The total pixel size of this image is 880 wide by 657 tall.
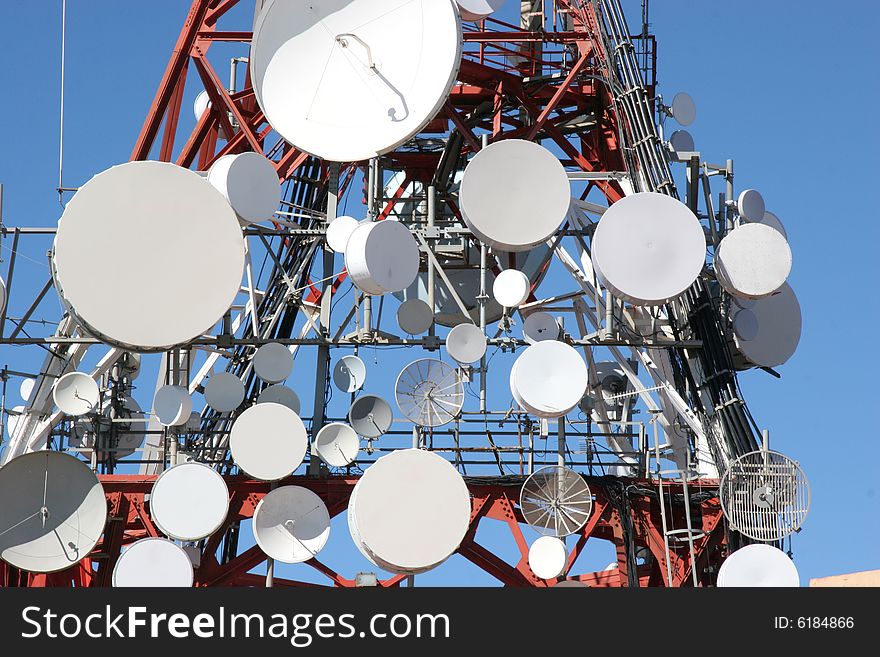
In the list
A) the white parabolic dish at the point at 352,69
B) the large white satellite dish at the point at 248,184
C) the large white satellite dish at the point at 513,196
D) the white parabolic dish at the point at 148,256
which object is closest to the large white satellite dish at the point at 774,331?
the large white satellite dish at the point at 513,196

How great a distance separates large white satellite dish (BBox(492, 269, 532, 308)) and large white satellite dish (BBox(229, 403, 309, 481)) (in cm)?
547

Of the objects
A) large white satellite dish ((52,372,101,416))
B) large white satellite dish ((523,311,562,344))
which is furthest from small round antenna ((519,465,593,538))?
large white satellite dish ((52,372,101,416))

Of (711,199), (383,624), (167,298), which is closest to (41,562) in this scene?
(167,298)

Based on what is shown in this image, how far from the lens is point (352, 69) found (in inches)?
1372

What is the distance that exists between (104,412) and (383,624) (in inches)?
921

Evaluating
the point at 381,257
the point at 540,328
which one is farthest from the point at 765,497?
the point at 381,257

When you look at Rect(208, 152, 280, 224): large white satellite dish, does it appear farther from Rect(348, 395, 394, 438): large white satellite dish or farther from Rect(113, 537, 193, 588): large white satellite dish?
Rect(113, 537, 193, 588): large white satellite dish

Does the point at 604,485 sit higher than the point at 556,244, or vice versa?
the point at 556,244

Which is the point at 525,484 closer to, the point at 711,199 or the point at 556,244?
the point at 556,244

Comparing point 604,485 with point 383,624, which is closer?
point 383,624

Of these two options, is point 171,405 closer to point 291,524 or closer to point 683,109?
point 291,524

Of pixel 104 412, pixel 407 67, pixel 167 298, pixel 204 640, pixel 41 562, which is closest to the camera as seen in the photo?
pixel 204 640

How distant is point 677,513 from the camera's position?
118 feet

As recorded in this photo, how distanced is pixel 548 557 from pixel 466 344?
16.7 feet
